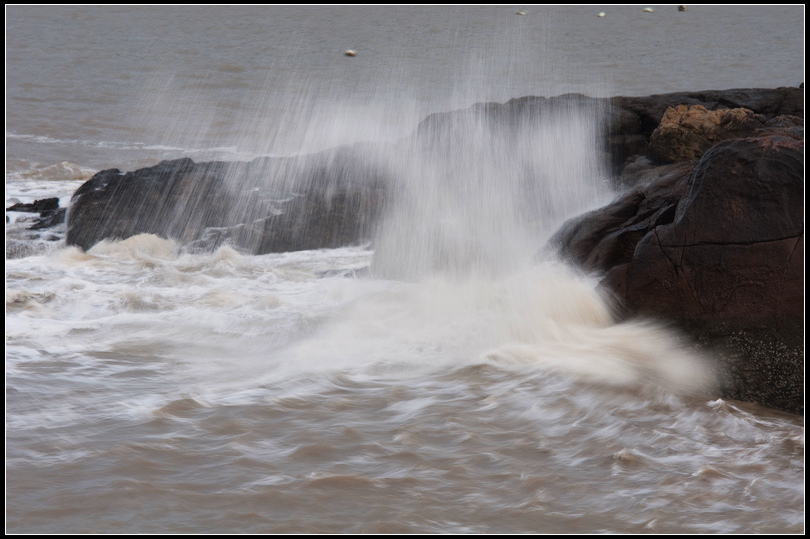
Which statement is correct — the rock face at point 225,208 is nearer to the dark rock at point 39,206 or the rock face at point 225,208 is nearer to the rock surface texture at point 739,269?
the dark rock at point 39,206

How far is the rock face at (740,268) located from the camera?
172 inches

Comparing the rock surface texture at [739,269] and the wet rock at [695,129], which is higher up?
the wet rock at [695,129]

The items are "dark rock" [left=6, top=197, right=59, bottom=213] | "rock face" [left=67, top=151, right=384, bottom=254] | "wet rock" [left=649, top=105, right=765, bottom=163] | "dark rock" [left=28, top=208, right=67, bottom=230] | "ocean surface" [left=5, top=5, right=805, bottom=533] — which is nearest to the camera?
"ocean surface" [left=5, top=5, right=805, bottom=533]

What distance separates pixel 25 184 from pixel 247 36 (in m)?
18.8

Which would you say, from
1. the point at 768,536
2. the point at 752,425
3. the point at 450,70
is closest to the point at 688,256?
the point at 752,425

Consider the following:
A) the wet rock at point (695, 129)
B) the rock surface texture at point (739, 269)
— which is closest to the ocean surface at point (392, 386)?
the rock surface texture at point (739, 269)

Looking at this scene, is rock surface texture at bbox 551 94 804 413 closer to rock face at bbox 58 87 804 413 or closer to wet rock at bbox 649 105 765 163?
rock face at bbox 58 87 804 413

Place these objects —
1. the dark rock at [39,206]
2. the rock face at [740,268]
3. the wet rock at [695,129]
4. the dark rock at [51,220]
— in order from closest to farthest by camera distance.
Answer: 1. the rock face at [740,268]
2. the wet rock at [695,129]
3. the dark rock at [51,220]
4. the dark rock at [39,206]

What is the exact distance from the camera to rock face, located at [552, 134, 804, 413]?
4379mm

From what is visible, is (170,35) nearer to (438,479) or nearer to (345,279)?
(345,279)

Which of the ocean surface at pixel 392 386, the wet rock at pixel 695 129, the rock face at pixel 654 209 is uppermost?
the wet rock at pixel 695 129

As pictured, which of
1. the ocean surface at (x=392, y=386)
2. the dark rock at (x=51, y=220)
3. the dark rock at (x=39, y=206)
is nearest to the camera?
the ocean surface at (x=392, y=386)

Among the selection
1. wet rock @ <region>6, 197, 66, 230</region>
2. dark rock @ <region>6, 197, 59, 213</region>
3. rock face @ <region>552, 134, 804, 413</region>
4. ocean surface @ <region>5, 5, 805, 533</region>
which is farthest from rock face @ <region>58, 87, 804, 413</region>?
dark rock @ <region>6, 197, 59, 213</region>

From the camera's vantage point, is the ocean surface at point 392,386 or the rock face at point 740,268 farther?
the rock face at point 740,268
